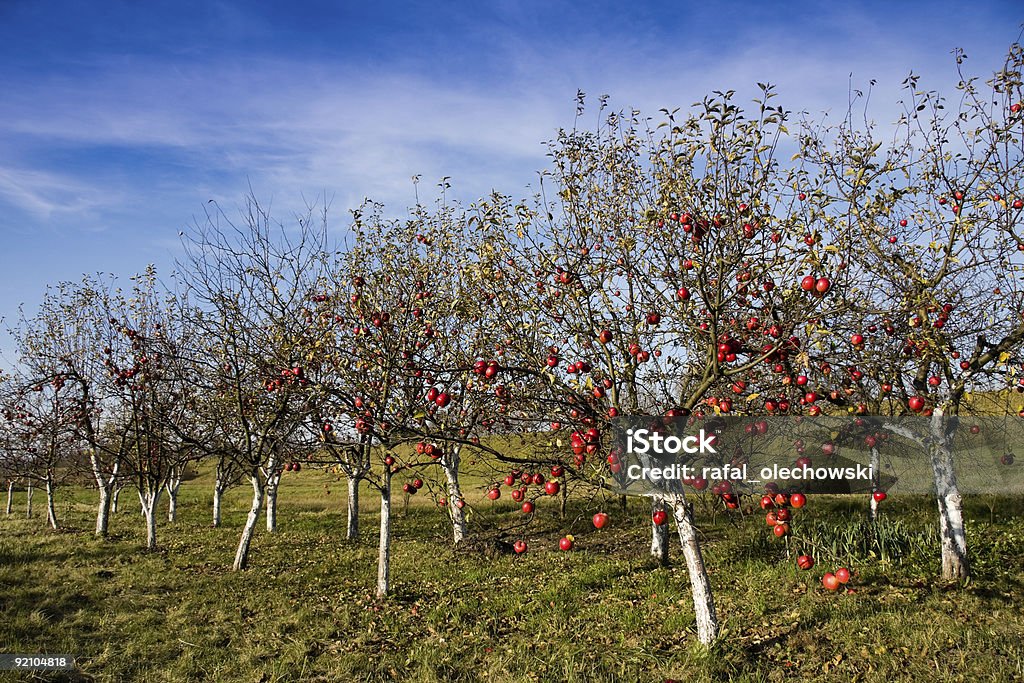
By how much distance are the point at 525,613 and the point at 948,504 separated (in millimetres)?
6499

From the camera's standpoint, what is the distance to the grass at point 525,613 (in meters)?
7.05

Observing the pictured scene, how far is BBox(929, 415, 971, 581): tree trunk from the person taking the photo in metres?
8.84

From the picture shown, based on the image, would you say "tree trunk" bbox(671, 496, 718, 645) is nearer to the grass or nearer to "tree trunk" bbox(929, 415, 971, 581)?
the grass

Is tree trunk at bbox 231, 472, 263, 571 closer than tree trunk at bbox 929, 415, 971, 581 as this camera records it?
No

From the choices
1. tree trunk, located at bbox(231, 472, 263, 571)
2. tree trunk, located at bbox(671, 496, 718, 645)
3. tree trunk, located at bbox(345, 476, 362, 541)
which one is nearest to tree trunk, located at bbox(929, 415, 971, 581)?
tree trunk, located at bbox(671, 496, 718, 645)

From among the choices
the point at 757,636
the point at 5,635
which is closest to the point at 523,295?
the point at 757,636

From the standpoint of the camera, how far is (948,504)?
8977 mm

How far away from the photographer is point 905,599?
8.34 meters

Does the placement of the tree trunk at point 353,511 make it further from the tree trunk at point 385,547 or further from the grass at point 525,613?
the tree trunk at point 385,547

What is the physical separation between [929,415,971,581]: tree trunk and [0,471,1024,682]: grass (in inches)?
13.0

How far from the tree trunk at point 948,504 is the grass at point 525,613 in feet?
1.09

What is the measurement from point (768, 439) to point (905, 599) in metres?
3.70

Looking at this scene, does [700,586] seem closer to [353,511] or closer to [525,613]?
[525,613]

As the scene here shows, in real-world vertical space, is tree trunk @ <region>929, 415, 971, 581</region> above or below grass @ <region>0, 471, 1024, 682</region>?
above
